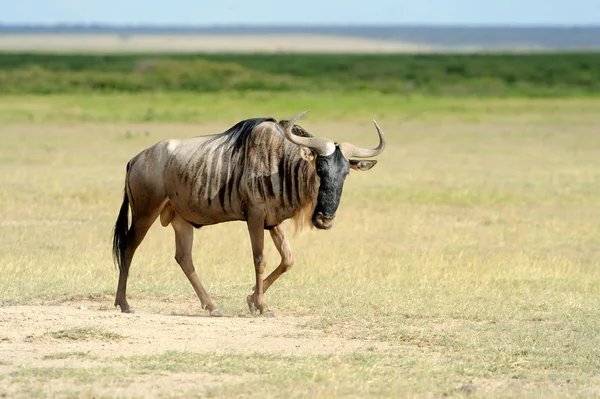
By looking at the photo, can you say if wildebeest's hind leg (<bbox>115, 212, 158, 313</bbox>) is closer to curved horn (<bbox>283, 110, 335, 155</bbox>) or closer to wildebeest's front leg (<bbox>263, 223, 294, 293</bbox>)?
wildebeest's front leg (<bbox>263, 223, 294, 293</bbox>)

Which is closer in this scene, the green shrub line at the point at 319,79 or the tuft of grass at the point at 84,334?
the tuft of grass at the point at 84,334

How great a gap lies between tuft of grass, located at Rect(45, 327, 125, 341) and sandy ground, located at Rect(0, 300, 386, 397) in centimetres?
3

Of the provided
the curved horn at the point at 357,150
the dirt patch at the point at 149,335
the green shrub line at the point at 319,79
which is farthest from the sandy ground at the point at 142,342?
the green shrub line at the point at 319,79

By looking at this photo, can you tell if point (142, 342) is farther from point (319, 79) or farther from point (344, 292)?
point (319, 79)

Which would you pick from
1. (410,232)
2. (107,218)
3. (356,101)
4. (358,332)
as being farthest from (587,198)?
(356,101)

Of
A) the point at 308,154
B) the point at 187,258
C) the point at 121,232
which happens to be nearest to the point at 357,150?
the point at 308,154

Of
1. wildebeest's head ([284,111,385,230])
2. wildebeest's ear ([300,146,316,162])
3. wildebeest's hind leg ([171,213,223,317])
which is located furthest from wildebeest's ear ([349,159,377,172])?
wildebeest's hind leg ([171,213,223,317])

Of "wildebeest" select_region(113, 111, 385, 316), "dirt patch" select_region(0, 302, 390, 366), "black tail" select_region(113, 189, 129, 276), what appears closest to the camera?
"dirt patch" select_region(0, 302, 390, 366)

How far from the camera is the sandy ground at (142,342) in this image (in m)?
7.04

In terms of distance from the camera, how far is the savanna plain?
7.37 m

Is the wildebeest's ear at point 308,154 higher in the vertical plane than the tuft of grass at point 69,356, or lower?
higher

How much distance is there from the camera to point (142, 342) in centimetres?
827

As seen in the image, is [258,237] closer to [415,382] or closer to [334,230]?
[415,382]

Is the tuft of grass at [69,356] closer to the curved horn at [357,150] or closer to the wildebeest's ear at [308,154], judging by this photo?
the wildebeest's ear at [308,154]
